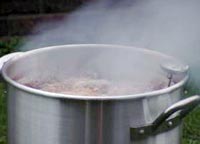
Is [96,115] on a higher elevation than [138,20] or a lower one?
higher

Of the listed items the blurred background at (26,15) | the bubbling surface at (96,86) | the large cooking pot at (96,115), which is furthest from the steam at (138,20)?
the large cooking pot at (96,115)

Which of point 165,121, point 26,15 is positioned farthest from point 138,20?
point 165,121

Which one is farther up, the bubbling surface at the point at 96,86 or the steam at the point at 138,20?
the bubbling surface at the point at 96,86

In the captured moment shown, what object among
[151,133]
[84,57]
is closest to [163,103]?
[151,133]

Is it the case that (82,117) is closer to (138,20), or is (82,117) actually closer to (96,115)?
(96,115)

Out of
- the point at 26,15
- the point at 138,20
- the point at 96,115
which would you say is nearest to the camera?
the point at 96,115

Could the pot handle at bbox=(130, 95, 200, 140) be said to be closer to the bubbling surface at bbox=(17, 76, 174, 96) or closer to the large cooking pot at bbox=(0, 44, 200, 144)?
the large cooking pot at bbox=(0, 44, 200, 144)

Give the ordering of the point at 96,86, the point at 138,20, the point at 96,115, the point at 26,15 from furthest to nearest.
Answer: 1. the point at 26,15
2. the point at 138,20
3. the point at 96,86
4. the point at 96,115

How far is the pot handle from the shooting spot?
1.30 m

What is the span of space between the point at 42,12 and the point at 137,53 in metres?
2.33

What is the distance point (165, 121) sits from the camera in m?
1.35

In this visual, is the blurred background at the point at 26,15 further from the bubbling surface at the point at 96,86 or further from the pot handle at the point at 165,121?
the pot handle at the point at 165,121

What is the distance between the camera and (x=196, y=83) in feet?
10.7

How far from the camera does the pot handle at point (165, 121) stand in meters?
1.30
